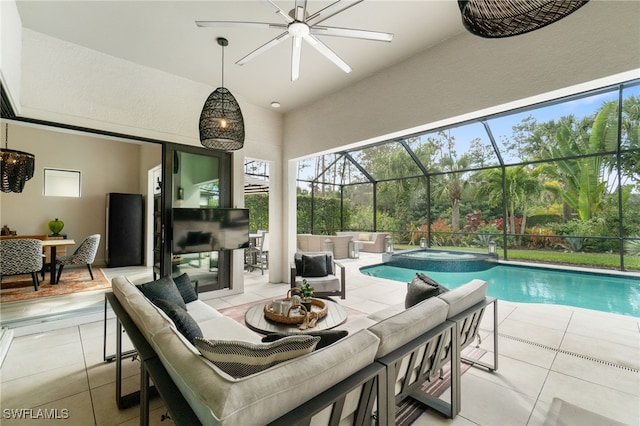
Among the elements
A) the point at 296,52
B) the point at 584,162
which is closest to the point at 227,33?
the point at 296,52

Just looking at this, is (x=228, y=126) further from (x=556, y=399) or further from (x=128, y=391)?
(x=556, y=399)

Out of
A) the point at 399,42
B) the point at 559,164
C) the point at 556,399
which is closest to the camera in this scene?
the point at 556,399

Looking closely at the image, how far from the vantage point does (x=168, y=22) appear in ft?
10.2

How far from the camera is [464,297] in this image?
6.82 feet

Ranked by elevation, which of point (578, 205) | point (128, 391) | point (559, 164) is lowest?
point (128, 391)

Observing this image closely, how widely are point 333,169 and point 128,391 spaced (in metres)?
9.72

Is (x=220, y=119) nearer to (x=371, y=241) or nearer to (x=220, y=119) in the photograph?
(x=220, y=119)

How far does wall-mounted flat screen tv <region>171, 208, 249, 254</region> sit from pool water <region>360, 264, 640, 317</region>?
152 inches

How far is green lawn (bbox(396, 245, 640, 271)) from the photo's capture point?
23.1ft

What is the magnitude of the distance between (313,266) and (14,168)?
178 inches

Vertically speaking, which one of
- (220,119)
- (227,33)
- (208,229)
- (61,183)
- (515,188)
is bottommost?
(208,229)

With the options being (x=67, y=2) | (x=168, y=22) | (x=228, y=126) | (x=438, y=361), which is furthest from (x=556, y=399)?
(x=67, y=2)

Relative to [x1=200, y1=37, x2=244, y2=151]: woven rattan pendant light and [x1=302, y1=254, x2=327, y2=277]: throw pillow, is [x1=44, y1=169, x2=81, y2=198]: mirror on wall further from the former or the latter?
[x1=302, y1=254, x2=327, y2=277]: throw pillow

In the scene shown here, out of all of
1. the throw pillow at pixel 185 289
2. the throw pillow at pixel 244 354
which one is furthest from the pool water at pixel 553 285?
the throw pillow at pixel 244 354
